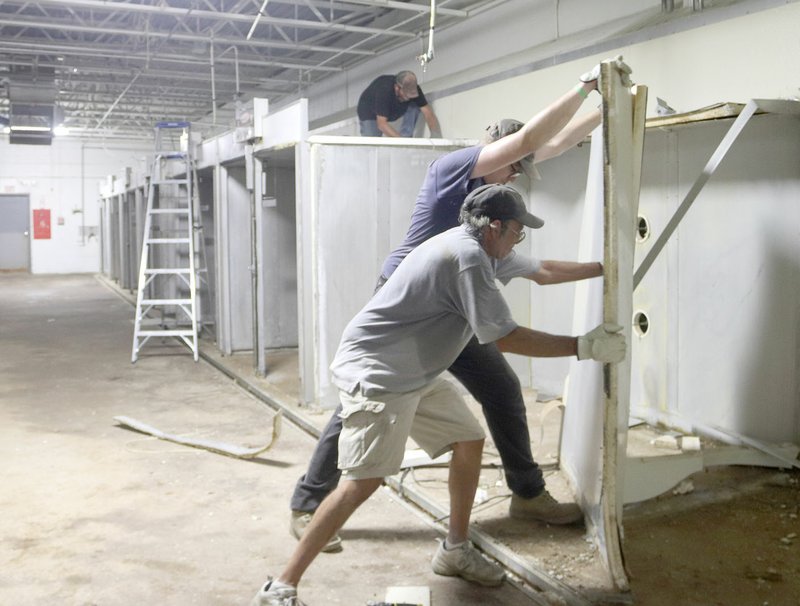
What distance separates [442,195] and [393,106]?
4.39 metres

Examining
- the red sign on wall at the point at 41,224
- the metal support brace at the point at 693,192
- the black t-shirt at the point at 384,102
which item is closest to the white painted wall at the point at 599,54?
the black t-shirt at the point at 384,102

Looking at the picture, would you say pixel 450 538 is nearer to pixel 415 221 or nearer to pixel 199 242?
pixel 415 221

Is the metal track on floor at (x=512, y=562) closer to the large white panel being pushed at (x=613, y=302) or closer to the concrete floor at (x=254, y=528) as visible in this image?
the concrete floor at (x=254, y=528)

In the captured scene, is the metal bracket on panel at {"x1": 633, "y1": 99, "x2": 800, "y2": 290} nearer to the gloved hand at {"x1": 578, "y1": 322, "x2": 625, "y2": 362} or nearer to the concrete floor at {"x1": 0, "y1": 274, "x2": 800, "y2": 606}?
the gloved hand at {"x1": 578, "y1": 322, "x2": 625, "y2": 362}

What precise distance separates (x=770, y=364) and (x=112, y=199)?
13.9 metres

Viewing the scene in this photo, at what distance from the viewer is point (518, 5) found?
6496mm

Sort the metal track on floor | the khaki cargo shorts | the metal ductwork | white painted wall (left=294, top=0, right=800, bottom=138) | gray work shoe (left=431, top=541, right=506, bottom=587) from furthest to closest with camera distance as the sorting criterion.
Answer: the metal ductwork, white painted wall (left=294, top=0, right=800, bottom=138), gray work shoe (left=431, top=541, right=506, bottom=587), the metal track on floor, the khaki cargo shorts

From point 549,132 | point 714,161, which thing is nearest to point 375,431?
point 549,132

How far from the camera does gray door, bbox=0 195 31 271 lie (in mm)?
19266

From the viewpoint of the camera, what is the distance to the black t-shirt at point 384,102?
7102mm

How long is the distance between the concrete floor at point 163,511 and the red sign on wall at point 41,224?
550 inches

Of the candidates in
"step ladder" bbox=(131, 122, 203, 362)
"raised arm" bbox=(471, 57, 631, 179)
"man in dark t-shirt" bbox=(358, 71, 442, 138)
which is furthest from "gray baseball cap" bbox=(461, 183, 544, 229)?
"step ladder" bbox=(131, 122, 203, 362)

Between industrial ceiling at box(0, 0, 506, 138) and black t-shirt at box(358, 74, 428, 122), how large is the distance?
696mm

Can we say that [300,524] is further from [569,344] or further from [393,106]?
[393,106]
